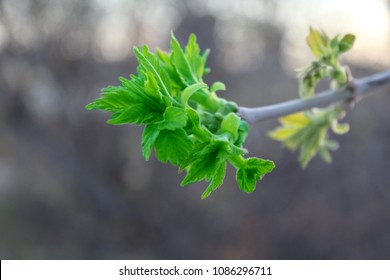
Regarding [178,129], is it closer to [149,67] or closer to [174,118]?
[174,118]

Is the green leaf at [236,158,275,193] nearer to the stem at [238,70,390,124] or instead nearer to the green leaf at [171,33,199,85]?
the stem at [238,70,390,124]

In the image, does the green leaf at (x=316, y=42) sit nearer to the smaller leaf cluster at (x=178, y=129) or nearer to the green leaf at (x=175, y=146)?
the smaller leaf cluster at (x=178, y=129)

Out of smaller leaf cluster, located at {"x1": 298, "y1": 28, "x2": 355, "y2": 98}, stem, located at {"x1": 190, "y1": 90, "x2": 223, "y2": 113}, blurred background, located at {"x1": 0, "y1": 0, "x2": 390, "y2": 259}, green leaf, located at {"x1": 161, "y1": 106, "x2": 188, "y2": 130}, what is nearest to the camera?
green leaf, located at {"x1": 161, "y1": 106, "x2": 188, "y2": 130}

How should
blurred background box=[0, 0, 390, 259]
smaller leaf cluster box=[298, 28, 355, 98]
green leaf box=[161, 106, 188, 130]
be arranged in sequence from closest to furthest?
green leaf box=[161, 106, 188, 130]
smaller leaf cluster box=[298, 28, 355, 98]
blurred background box=[0, 0, 390, 259]

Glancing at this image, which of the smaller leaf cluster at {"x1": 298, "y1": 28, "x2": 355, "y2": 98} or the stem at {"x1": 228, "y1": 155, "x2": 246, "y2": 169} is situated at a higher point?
the smaller leaf cluster at {"x1": 298, "y1": 28, "x2": 355, "y2": 98}

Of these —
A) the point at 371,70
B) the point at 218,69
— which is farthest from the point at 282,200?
the point at 218,69

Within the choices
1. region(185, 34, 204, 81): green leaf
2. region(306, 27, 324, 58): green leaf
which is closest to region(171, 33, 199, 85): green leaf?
region(185, 34, 204, 81): green leaf
